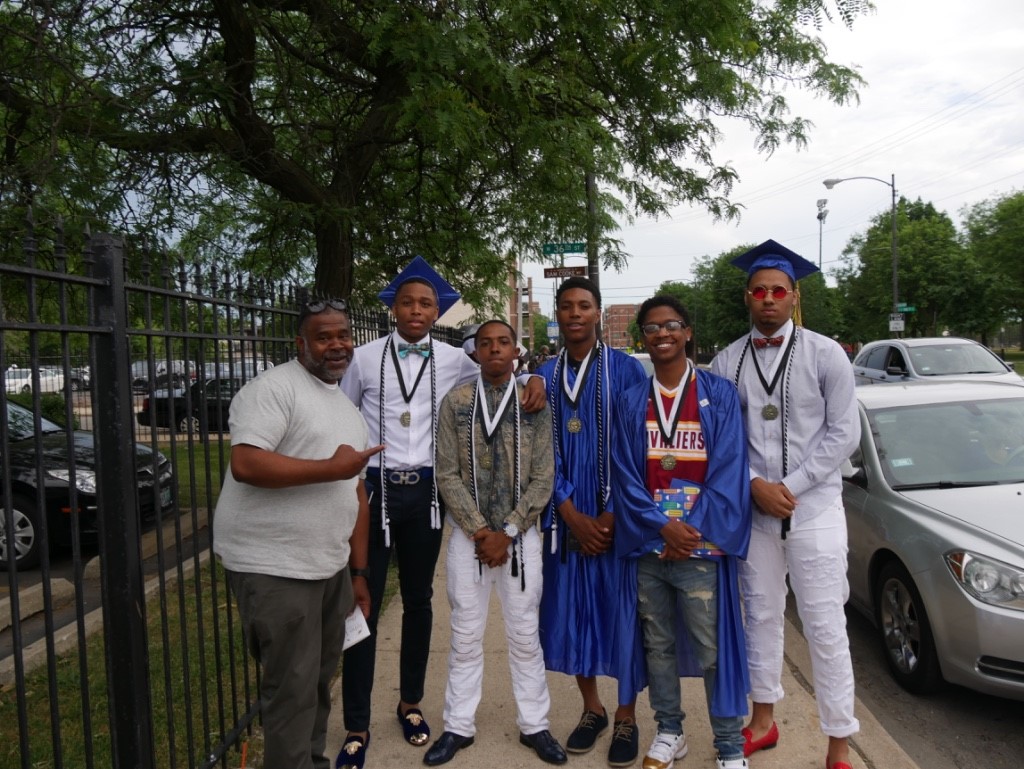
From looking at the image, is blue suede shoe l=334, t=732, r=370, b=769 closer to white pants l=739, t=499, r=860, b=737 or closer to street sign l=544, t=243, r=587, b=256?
white pants l=739, t=499, r=860, b=737

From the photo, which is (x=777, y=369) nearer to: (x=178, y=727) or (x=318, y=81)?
(x=178, y=727)

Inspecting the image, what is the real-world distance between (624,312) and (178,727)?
194 metres

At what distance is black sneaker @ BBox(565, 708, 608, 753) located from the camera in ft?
12.2

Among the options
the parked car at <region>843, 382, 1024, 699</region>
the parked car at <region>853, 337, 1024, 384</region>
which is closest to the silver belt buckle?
the parked car at <region>843, 382, 1024, 699</region>

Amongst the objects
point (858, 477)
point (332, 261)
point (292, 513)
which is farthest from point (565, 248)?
point (292, 513)

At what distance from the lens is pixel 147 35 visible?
6281mm

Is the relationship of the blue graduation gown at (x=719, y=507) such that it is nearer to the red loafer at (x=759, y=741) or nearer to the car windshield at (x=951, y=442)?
the red loafer at (x=759, y=741)

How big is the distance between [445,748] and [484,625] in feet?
1.91

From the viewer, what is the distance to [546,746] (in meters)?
3.64

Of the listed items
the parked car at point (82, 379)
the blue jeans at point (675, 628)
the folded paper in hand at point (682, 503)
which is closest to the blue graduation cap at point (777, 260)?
the folded paper in hand at point (682, 503)

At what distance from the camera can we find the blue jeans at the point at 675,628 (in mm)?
3404

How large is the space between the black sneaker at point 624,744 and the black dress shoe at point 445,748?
67 centimetres

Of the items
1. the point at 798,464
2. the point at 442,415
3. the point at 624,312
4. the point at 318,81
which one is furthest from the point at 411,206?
the point at 624,312

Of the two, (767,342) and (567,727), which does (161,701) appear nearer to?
(567,727)
